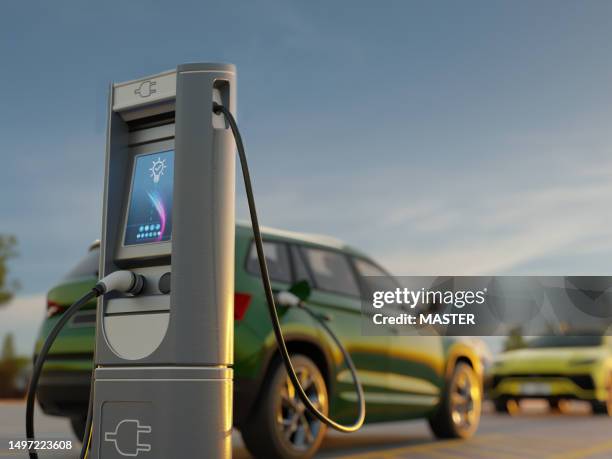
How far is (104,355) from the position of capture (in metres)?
3.50

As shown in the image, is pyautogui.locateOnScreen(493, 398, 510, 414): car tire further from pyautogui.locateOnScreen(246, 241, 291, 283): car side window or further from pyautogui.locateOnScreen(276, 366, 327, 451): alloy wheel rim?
pyautogui.locateOnScreen(246, 241, 291, 283): car side window

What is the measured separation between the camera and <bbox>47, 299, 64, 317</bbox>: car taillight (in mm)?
6182

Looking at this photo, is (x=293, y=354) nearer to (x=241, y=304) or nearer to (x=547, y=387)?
(x=241, y=304)

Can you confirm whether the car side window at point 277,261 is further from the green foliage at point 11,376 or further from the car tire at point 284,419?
the green foliage at point 11,376

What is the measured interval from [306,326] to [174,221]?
2.95m

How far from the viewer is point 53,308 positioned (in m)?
6.23

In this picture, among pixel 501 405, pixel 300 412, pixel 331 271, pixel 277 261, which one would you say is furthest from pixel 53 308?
pixel 501 405

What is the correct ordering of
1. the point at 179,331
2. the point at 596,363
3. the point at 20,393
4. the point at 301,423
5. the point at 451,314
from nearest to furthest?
1. the point at 179,331
2. the point at 301,423
3. the point at 451,314
4. the point at 596,363
5. the point at 20,393

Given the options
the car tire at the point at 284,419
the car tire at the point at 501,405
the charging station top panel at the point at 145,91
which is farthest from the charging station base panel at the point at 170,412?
the car tire at the point at 501,405

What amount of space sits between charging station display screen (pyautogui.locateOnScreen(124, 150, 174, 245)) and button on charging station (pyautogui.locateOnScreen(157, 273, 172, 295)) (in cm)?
15

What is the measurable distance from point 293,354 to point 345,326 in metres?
0.62

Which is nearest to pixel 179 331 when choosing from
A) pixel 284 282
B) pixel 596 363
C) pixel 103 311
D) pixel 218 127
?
pixel 103 311

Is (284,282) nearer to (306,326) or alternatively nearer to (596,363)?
(306,326)

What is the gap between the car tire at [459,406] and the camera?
8047 millimetres
